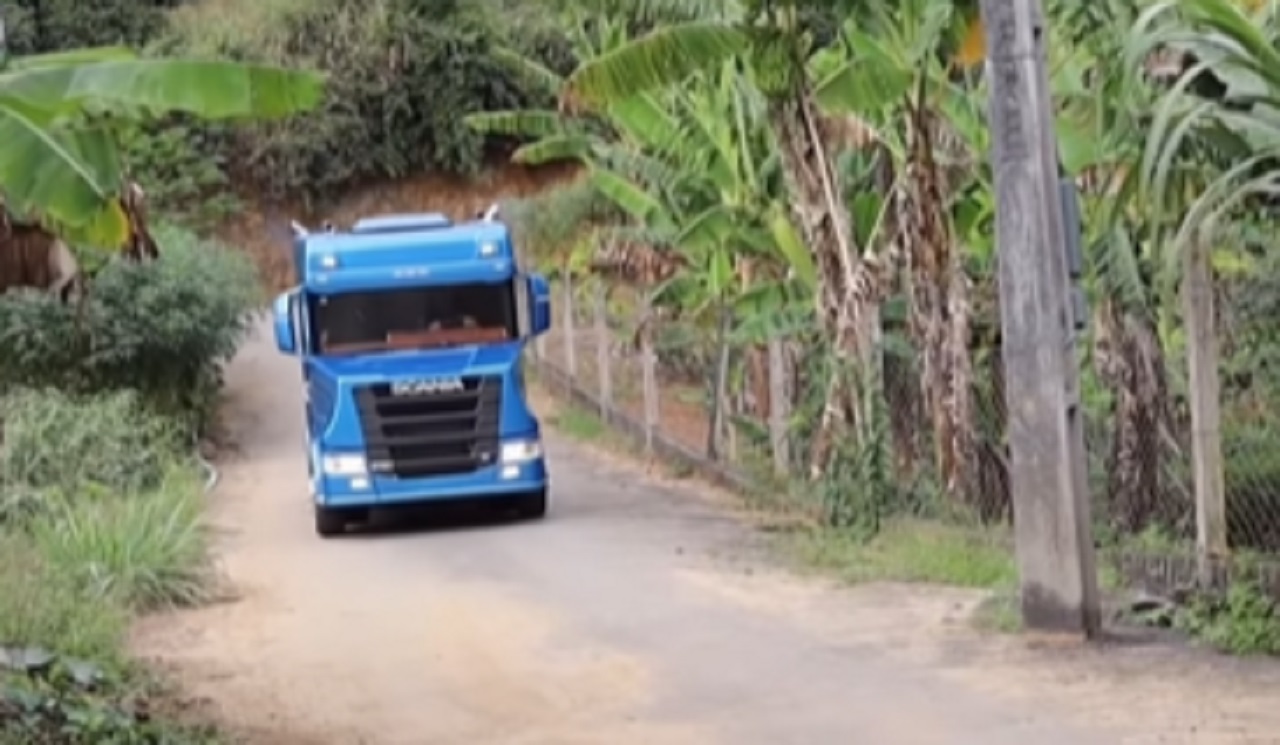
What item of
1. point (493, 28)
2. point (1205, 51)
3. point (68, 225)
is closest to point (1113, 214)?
point (1205, 51)

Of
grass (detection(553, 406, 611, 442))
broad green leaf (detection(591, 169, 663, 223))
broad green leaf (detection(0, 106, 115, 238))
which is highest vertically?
broad green leaf (detection(0, 106, 115, 238))

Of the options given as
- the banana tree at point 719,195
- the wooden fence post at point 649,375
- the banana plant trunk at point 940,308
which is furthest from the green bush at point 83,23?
the banana plant trunk at point 940,308

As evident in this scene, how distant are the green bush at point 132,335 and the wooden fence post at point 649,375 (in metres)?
6.09

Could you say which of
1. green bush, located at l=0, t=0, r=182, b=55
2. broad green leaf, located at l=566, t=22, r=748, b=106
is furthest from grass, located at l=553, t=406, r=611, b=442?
green bush, located at l=0, t=0, r=182, b=55

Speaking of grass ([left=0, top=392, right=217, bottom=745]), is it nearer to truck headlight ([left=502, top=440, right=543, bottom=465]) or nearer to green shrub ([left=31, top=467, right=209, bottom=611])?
green shrub ([left=31, top=467, right=209, bottom=611])

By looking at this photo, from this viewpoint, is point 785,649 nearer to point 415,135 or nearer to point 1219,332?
point 1219,332

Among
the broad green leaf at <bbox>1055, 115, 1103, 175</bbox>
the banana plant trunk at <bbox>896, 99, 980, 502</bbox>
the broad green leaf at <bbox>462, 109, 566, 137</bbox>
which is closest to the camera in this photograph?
the broad green leaf at <bbox>1055, 115, 1103, 175</bbox>

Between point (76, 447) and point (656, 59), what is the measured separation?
9260mm

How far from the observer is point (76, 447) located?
22266 mm

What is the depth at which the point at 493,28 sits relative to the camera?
42.9 metres

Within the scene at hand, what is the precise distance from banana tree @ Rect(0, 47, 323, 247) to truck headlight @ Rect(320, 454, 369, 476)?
846 centimetres

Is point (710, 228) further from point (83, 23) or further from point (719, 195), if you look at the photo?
point (83, 23)

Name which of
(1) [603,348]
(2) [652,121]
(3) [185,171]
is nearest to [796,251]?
(2) [652,121]

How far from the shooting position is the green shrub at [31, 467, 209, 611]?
596 inches
